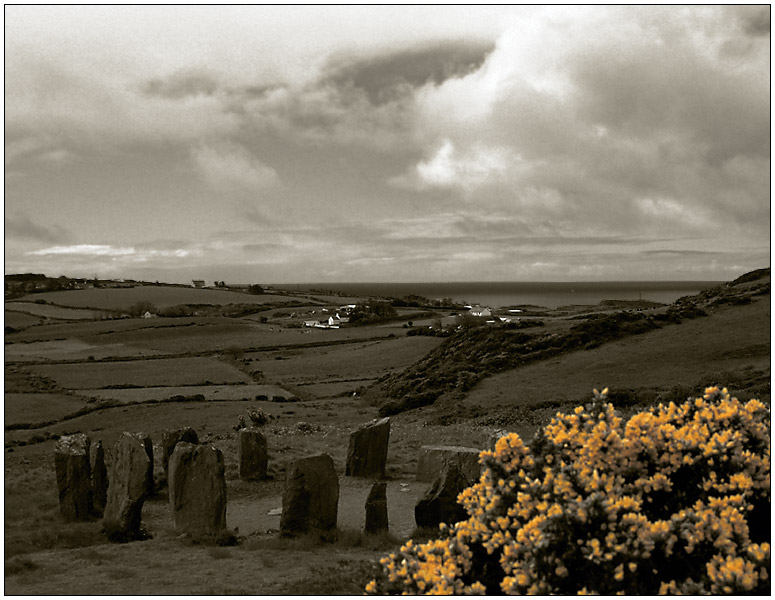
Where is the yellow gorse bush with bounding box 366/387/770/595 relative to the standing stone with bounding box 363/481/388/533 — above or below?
above

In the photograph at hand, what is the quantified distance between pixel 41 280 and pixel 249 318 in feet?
183

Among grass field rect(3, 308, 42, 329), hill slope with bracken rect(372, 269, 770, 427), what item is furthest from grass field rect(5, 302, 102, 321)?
hill slope with bracken rect(372, 269, 770, 427)

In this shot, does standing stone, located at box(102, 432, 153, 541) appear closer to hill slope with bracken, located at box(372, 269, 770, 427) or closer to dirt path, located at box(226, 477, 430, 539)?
dirt path, located at box(226, 477, 430, 539)

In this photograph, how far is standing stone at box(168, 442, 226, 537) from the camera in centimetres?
1356

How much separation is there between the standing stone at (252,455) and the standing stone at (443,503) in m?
6.80

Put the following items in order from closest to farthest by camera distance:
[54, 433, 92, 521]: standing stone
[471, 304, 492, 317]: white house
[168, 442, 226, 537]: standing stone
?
[168, 442, 226, 537]: standing stone, [54, 433, 92, 521]: standing stone, [471, 304, 492, 317]: white house

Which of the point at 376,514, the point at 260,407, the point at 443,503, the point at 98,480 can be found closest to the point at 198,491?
the point at 376,514

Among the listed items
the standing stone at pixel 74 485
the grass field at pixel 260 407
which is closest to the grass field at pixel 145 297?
the grass field at pixel 260 407

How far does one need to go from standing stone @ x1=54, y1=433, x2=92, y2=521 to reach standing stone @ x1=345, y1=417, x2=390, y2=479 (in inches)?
283

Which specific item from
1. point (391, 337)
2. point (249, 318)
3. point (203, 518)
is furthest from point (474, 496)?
point (249, 318)

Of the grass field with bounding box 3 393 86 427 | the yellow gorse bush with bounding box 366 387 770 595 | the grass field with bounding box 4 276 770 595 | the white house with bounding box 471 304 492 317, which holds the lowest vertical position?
the grass field with bounding box 3 393 86 427

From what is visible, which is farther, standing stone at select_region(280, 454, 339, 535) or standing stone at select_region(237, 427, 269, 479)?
standing stone at select_region(237, 427, 269, 479)

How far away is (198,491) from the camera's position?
13.8 metres

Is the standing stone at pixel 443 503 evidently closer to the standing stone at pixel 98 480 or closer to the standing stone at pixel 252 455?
the standing stone at pixel 252 455
